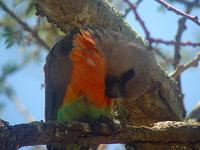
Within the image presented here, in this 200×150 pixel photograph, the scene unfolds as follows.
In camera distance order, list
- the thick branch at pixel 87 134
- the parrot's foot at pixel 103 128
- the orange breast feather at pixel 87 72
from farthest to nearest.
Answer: the orange breast feather at pixel 87 72
the parrot's foot at pixel 103 128
the thick branch at pixel 87 134

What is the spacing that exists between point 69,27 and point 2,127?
127 centimetres

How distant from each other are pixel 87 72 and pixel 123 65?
257 mm

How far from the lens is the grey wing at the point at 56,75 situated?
2.98 meters

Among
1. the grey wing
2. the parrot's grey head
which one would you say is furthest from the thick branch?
the grey wing

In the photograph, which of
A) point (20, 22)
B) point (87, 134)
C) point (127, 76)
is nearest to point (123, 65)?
point (127, 76)

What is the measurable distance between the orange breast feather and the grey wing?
66mm

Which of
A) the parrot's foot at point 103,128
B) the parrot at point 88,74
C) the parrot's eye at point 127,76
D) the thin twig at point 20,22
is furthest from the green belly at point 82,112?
the thin twig at point 20,22

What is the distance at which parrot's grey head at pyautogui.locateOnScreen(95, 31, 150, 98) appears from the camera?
291 cm

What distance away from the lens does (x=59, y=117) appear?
2.98m

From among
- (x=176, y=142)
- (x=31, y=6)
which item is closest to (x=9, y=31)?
(x=31, y=6)

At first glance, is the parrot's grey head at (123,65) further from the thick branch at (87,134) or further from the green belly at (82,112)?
the thick branch at (87,134)

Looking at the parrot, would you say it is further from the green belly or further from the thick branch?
the thick branch

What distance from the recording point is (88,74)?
286 centimetres

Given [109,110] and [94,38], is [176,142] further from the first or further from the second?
[94,38]
